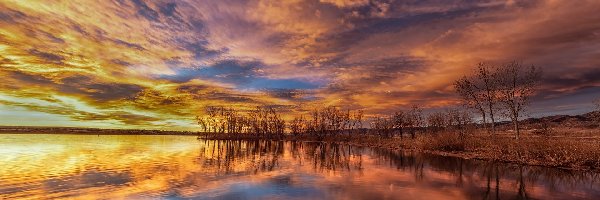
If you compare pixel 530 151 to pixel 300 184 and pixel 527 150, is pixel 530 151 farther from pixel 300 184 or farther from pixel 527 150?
pixel 300 184

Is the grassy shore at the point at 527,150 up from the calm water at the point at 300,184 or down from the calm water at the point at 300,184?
up

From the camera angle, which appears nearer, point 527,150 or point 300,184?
point 300,184

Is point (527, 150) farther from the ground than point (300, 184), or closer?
farther from the ground

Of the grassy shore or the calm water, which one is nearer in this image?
the calm water

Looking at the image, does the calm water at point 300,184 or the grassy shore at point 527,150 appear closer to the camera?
the calm water at point 300,184

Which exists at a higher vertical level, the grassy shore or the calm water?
the grassy shore

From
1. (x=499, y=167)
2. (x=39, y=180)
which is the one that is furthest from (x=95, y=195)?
(x=499, y=167)

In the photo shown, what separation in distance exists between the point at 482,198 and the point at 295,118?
474 ft

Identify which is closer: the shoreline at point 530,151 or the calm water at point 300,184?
the calm water at point 300,184

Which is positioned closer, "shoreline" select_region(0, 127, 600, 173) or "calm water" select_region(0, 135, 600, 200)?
"calm water" select_region(0, 135, 600, 200)

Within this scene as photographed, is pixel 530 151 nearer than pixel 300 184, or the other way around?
pixel 300 184

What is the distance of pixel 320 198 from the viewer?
1583 cm

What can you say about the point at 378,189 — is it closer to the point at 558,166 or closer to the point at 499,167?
the point at 499,167

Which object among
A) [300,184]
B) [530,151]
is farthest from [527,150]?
[300,184]
